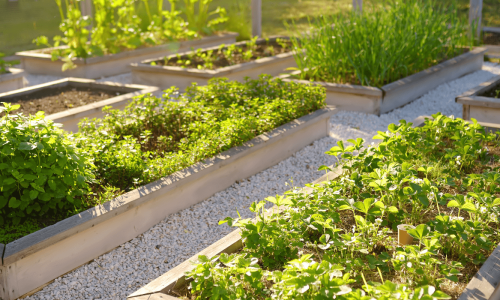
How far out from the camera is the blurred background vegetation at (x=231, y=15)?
7.32m

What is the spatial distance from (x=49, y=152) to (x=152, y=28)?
6141mm

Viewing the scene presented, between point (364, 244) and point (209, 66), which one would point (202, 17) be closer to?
point (209, 66)

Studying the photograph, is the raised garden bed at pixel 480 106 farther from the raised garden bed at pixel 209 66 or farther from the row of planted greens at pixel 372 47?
the raised garden bed at pixel 209 66

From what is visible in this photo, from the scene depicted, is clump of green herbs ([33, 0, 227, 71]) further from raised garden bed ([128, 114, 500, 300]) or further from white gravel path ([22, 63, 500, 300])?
raised garden bed ([128, 114, 500, 300])

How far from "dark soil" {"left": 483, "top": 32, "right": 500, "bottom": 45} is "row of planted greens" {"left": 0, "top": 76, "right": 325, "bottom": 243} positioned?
532 centimetres

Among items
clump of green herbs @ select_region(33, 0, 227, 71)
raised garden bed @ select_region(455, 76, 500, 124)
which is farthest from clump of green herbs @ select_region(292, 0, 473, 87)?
clump of green herbs @ select_region(33, 0, 227, 71)

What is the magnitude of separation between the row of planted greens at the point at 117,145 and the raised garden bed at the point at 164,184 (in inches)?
0.7

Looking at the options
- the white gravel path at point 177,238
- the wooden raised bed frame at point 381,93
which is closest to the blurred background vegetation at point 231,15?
the wooden raised bed frame at point 381,93

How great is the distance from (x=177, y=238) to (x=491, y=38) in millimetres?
7813

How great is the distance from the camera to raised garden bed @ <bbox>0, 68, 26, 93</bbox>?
6316 millimetres

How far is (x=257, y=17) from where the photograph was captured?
9742 mm

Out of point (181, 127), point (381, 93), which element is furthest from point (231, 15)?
point (181, 127)

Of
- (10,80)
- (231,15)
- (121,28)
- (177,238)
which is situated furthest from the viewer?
(231,15)

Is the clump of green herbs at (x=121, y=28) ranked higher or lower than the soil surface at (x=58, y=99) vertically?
higher
